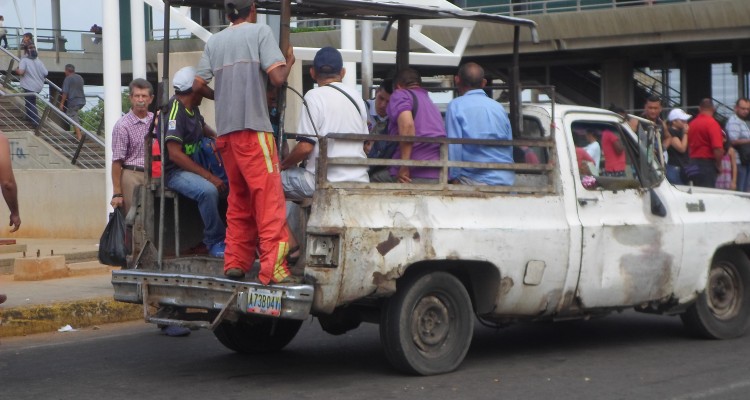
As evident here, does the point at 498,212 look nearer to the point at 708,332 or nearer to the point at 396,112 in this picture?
the point at 396,112

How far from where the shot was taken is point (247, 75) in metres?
7.05

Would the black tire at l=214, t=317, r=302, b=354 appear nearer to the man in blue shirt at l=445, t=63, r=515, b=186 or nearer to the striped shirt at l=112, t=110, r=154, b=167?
the man in blue shirt at l=445, t=63, r=515, b=186

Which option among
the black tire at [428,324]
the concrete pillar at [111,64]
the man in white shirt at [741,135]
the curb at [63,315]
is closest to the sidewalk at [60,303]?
the curb at [63,315]

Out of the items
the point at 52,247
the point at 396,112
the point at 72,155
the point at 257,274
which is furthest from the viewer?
the point at 72,155

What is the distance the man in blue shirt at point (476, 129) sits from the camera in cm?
782

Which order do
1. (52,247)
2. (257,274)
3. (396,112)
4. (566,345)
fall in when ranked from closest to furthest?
1. (257,274)
2. (396,112)
3. (566,345)
4. (52,247)

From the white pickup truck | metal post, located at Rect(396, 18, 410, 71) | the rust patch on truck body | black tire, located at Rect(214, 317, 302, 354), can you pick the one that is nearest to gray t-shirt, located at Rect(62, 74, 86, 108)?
metal post, located at Rect(396, 18, 410, 71)

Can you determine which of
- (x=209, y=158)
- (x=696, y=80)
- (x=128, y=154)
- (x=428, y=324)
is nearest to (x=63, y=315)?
(x=128, y=154)

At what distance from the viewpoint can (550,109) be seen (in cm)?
825

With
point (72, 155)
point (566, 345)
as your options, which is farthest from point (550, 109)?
point (72, 155)

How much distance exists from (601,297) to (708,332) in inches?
50.5

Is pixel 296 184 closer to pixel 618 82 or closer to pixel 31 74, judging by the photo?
pixel 31 74

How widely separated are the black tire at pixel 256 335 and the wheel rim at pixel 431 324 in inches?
48.6

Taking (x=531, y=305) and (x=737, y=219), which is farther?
(x=737, y=219)
